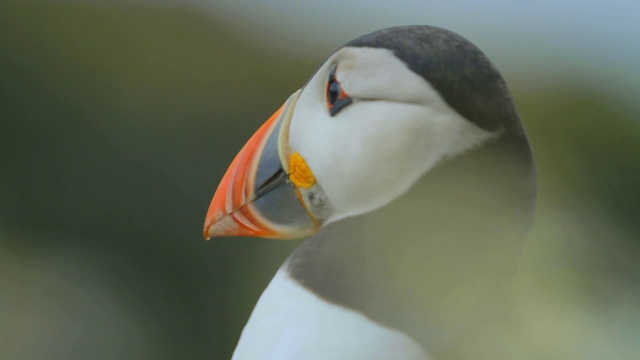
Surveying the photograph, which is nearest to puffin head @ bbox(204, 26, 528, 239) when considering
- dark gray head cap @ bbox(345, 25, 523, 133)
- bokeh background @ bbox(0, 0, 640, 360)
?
dark gray head cap @ bbox(345, 25, 523, 133)

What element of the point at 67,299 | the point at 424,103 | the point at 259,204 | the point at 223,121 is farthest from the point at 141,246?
Result: the point at 424,103

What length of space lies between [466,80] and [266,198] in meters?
0.25

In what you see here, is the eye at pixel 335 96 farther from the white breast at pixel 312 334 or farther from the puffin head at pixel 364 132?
the white breast at pixel 312 334

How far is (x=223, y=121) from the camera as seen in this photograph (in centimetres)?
273

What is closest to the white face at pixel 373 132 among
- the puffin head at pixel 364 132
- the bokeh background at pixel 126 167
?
the puffin head at pixel 364 132

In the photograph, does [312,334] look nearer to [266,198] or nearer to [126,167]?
[266,198]

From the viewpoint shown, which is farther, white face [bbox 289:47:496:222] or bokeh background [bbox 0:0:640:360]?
bokeh background [bbox 0:0:640:360]

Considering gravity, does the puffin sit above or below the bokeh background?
above

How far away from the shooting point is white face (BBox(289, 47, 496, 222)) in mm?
800

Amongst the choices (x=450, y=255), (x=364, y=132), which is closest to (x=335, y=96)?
(x=364, y=132)

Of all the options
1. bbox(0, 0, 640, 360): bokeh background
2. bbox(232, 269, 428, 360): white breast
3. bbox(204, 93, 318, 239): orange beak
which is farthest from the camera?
bbox(0, 0, 640, 360): bokeh background

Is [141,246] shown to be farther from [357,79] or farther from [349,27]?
[357,79]

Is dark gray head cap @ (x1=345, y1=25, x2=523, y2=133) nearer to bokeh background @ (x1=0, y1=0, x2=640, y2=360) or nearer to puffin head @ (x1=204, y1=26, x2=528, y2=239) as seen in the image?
puffin head @ (x1=204, y1=26, x2=528, y2=239)

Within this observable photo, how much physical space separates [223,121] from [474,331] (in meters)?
2.01
